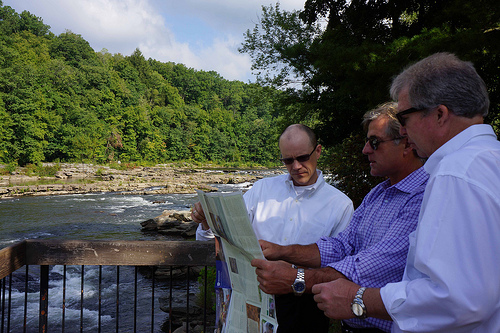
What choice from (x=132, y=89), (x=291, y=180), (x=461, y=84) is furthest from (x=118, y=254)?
(x=132, y=89)

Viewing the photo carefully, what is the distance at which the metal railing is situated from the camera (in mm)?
2305

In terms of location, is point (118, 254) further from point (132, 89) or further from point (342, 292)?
point (132, 89)

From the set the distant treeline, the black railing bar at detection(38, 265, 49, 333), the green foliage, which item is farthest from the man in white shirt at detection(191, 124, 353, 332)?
the green foliage

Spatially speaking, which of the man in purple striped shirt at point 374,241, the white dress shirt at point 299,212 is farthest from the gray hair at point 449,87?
the white dress shirt at point 299,212

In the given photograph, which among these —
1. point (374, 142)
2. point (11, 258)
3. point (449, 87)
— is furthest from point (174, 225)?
point (449, 87)

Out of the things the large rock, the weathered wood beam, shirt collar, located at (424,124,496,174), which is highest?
shirt collar, located at (424,124,496,174)

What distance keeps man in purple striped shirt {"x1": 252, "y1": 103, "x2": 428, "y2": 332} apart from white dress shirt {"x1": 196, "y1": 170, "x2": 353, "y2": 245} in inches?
10.5

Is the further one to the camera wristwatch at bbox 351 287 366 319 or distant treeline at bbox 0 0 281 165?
distant treeline at bbox 0 0 281 165

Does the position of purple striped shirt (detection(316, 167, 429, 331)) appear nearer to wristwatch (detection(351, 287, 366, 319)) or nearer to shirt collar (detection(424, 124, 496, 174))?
wristwatch (detection(351, 287, 366, 319))

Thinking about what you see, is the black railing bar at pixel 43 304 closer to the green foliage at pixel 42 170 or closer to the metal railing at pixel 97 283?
the metal railing at pixel 97 283

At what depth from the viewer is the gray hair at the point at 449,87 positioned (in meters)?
1.16

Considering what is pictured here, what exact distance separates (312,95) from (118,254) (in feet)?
42.1

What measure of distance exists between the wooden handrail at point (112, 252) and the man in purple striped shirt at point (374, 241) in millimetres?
674

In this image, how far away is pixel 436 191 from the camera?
1.03 meters
